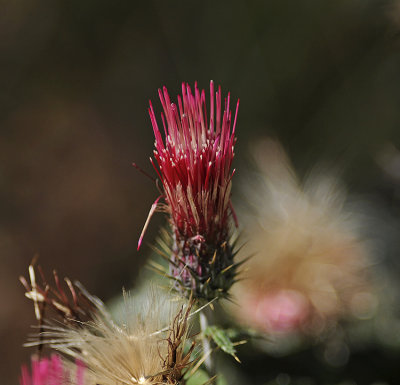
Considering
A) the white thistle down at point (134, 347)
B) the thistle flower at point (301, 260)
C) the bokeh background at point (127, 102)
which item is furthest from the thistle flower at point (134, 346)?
the bokeh background at point (127, 102)

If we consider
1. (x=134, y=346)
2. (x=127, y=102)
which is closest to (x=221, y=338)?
(x=134, y=346)

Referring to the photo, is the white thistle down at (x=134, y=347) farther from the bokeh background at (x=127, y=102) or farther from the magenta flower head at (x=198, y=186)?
the bokeh background at (x=127, y=102)

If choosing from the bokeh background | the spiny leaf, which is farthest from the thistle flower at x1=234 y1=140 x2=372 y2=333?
the spiny leaf

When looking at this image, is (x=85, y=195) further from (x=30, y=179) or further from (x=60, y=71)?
(x=60, y=71)

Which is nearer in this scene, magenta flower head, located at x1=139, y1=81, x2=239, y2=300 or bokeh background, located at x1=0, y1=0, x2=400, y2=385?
magenta flower head, located at x1=139, y1=81, x2=239, y2=300

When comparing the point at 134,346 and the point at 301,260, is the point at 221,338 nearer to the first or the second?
the point at 134,346

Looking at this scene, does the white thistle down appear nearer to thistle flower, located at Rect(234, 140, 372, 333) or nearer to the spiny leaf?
the spiny leaf

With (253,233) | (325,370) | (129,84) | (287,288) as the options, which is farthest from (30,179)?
(325,370)
